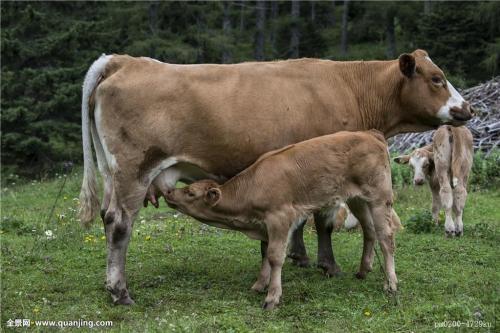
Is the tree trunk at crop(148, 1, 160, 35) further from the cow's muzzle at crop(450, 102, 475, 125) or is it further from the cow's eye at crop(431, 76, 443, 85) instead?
the cow's muzzle at crop(450, 102, 475, 125)

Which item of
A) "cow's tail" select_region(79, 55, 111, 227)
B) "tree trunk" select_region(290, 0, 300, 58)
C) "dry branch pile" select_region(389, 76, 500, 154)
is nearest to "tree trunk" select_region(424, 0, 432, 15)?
"tree trunk" select_region(290, 0, 300, 58)

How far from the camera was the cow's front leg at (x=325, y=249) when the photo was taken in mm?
8172

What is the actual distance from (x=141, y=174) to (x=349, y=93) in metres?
2.62

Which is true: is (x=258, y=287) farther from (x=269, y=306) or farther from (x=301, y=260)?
(x=301, y=260)

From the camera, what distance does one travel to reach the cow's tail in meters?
7.56

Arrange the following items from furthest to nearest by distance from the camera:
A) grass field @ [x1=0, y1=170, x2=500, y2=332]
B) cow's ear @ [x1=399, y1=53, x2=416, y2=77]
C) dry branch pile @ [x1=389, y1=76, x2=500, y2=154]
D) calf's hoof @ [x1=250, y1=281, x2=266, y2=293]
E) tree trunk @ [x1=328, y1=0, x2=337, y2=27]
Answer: tree trunk @ [x1=328, y1=0, x2=337, y2=27], dry branch pile @ [x1=389, y1=76, x2=500, y2=154], cow's ear @ [x1=399, y1=53, x2=416, y2=77], calf's hoof @ [x1=250, y1=281, x2=266, y2=293], grass field @ [x1=0, y1=170, x2=500, y2=332]

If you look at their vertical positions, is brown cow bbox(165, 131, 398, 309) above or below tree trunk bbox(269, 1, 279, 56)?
above

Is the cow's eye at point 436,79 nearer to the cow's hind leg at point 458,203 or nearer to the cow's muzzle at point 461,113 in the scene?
the cow's muzzle at point 461,113

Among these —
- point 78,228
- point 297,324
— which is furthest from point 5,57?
point 297,324

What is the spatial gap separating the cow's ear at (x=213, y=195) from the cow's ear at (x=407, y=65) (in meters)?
2.74

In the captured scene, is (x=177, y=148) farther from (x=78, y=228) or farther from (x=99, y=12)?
(x=99, y=12)

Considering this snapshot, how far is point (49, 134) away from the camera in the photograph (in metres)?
26.8

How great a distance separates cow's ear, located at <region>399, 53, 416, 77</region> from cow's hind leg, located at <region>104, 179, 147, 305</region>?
334 centimetres

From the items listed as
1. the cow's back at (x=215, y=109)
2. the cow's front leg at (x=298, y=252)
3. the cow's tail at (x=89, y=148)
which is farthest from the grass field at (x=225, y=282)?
the cow's back at (x=215, y=109)
